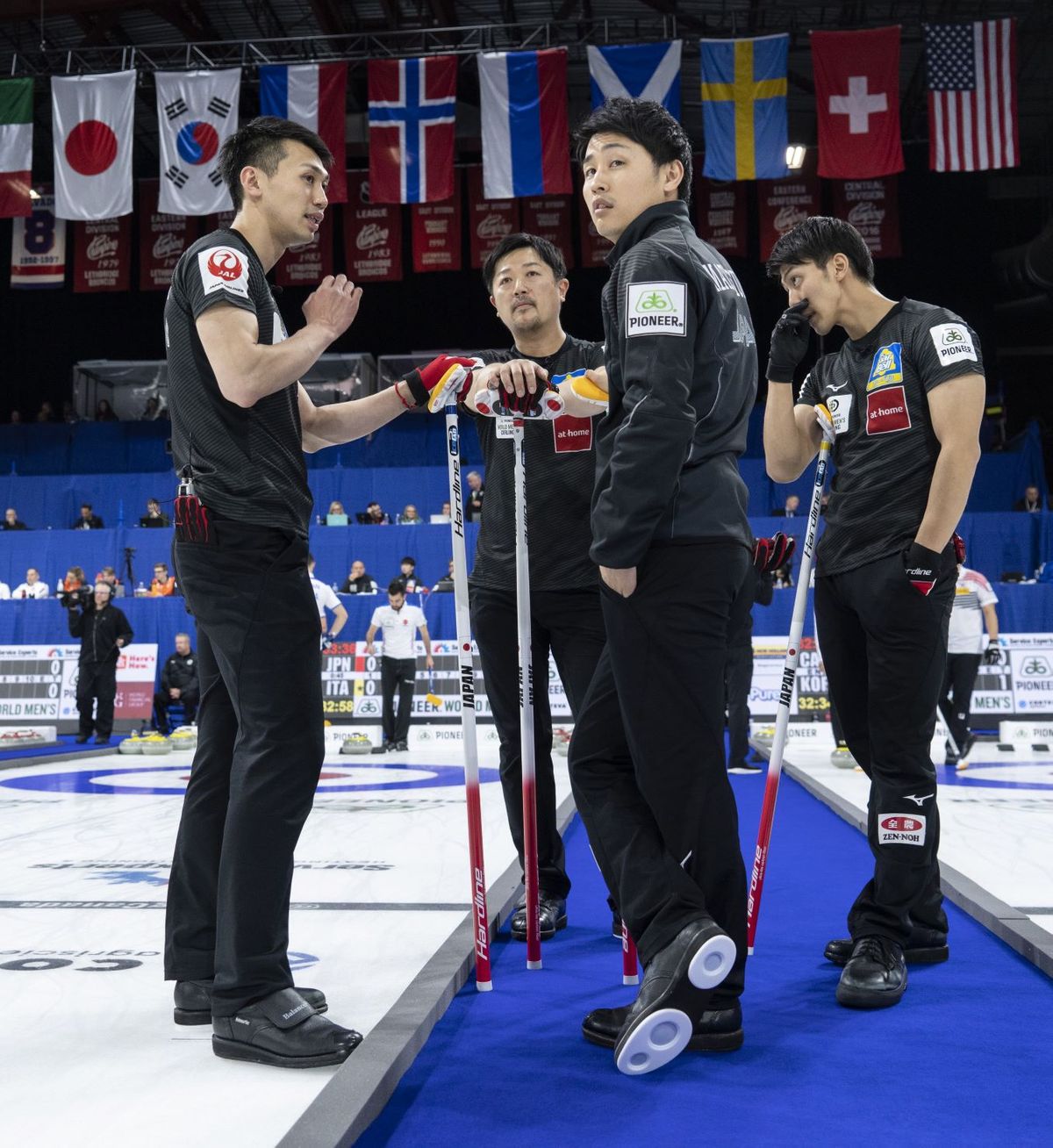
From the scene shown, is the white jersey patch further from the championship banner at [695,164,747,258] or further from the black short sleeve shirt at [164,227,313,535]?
the championship banner at [695,164,747,258]

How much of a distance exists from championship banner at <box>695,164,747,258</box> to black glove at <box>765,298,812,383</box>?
17803 mm

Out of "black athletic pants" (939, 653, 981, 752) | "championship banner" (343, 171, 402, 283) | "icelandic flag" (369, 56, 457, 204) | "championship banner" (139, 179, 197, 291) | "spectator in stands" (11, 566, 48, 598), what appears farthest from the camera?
"championship banner" (139, 179, 197, 291)

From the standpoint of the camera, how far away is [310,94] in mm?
14688

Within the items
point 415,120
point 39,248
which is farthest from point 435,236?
point 39,248

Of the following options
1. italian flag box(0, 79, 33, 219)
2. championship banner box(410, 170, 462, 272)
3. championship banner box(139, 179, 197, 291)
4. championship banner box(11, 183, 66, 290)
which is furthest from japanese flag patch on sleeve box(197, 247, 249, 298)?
championship banner box(139, 179, 197, 291)

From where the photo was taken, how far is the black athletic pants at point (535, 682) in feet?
10.6

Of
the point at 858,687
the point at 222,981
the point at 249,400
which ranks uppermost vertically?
the point at 249,400

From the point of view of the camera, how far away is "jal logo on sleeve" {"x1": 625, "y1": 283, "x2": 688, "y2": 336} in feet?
7.18

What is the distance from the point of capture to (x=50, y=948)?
9.48 ft

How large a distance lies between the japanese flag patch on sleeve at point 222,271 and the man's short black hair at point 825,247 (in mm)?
1448

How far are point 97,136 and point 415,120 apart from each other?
14.1 feet

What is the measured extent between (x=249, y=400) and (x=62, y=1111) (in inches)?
52.9

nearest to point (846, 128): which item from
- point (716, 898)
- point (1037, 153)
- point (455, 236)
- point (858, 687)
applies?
point (455, 236)

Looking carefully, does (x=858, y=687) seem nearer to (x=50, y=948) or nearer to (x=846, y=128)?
(x=50, y=948)
